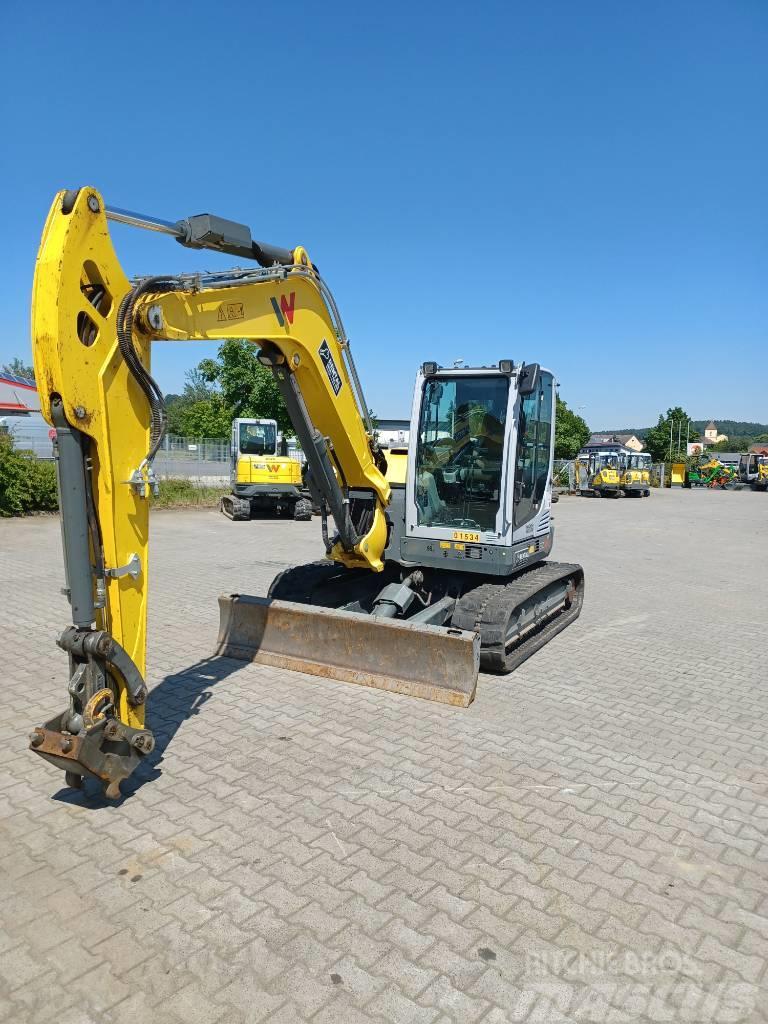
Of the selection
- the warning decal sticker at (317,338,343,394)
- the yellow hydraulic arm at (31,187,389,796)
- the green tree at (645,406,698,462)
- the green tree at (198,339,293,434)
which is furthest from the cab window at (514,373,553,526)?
the green tree at (645,406,698,462)

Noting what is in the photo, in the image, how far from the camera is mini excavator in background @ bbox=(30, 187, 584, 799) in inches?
148

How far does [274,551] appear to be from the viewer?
14.2 m

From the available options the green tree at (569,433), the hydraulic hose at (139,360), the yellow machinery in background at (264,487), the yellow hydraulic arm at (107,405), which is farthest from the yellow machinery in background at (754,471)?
the hydraulic hose at (139,360)

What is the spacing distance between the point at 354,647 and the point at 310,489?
4.80 ft

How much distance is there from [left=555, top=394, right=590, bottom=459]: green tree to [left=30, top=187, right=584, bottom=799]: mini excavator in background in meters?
43.5

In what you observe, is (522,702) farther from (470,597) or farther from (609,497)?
(609,497)

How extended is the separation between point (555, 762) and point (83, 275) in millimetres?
4100

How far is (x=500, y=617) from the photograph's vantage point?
6.32 meters

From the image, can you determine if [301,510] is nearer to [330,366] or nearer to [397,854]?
[330,366]

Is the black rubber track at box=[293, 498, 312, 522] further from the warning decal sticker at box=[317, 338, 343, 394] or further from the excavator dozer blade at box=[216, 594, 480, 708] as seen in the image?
the warning decal sticker at box=[317, 338, 343, 394]

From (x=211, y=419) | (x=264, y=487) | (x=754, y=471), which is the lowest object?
(x=264, y=487)

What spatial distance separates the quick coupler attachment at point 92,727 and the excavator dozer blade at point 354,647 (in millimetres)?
2384

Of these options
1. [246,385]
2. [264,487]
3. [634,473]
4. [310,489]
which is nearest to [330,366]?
[310,489]

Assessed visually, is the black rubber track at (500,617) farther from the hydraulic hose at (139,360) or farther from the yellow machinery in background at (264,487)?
the yellow machinery in background at (264,487)
